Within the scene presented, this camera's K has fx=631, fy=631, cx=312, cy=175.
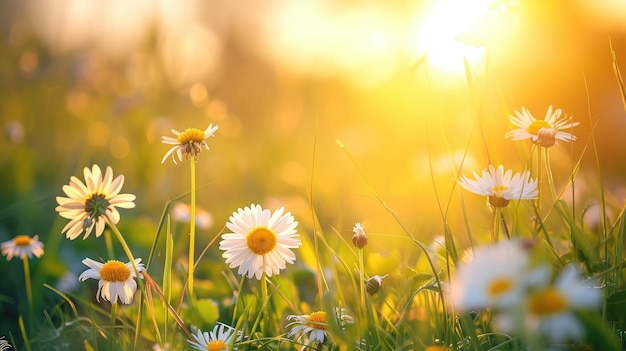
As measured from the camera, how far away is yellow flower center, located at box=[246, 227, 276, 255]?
69cm

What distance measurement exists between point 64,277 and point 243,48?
14.9ft

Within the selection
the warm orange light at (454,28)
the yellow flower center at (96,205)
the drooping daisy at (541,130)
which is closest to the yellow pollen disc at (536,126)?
the drooping daisy at (541,130)

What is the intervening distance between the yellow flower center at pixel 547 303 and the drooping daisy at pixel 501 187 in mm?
280

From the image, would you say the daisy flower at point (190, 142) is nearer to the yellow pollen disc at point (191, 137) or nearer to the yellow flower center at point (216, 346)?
the yellow pollen disc at point (191, 137)

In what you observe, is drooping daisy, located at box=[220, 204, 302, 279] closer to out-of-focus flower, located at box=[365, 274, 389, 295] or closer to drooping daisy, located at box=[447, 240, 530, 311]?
out-of-focus flower, located at box=[365, 274, 389, 295]

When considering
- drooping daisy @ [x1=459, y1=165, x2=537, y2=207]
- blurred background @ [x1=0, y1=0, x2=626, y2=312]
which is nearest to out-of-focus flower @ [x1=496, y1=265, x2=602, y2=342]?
drooping daisy @ [x1=459, y1=165, x2=537, y2=207]

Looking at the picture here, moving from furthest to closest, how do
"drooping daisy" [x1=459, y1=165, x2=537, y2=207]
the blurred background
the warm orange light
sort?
the blurred background → the warm orange light → "drooping daisy" [x1=459, y1=165, x2=537, y2=207]

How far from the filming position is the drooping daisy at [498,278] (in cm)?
32

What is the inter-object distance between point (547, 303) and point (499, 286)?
0.02 m

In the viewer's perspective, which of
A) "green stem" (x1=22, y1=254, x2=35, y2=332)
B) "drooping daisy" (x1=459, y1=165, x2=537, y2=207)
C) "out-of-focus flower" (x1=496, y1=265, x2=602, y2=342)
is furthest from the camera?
"green stem" (x1=22, y1=254, x2=35, y2=332)

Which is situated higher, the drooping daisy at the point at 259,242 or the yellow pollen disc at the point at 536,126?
the yellow pollen disc at the point at 536,126

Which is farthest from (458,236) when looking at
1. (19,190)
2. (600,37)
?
(600,37)

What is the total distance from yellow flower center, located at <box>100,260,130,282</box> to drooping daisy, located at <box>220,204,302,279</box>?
0.35 ft

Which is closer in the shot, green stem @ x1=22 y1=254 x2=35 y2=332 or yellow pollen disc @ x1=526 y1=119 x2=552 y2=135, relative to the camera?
yellow pollen disc @ x1=526 y1=119 x2=552 y2=135
